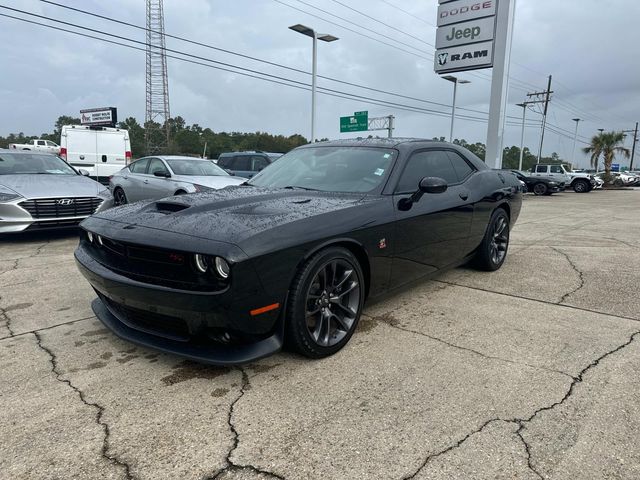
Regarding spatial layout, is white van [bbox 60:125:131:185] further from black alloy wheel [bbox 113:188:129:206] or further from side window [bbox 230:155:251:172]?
side window [bbox 230:155:251:172]

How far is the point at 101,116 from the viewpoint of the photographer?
3278cm

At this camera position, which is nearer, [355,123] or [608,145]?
[355,123]

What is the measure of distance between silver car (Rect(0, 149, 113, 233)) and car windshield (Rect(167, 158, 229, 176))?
1877 mm

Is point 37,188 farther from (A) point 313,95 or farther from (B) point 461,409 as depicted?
(A) point 313,95

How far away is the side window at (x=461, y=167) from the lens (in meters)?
4.45

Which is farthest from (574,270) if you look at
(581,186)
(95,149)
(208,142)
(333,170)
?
(208,142)

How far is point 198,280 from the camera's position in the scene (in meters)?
2.33

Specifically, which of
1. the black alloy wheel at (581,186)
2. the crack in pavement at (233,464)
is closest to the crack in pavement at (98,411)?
the crack in pavement at (233,464)

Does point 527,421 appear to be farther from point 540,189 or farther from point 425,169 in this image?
point 540,189

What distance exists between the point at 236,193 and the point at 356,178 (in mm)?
962

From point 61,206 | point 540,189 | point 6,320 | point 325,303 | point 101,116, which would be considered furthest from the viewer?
point 101,116

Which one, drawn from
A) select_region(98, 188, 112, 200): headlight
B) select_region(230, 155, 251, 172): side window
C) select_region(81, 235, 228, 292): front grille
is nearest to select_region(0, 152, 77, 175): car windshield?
select_region(98, 188, 112, 200): headlight

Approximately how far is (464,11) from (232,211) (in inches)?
540

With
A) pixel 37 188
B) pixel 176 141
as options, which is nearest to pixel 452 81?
pixel 37 188
